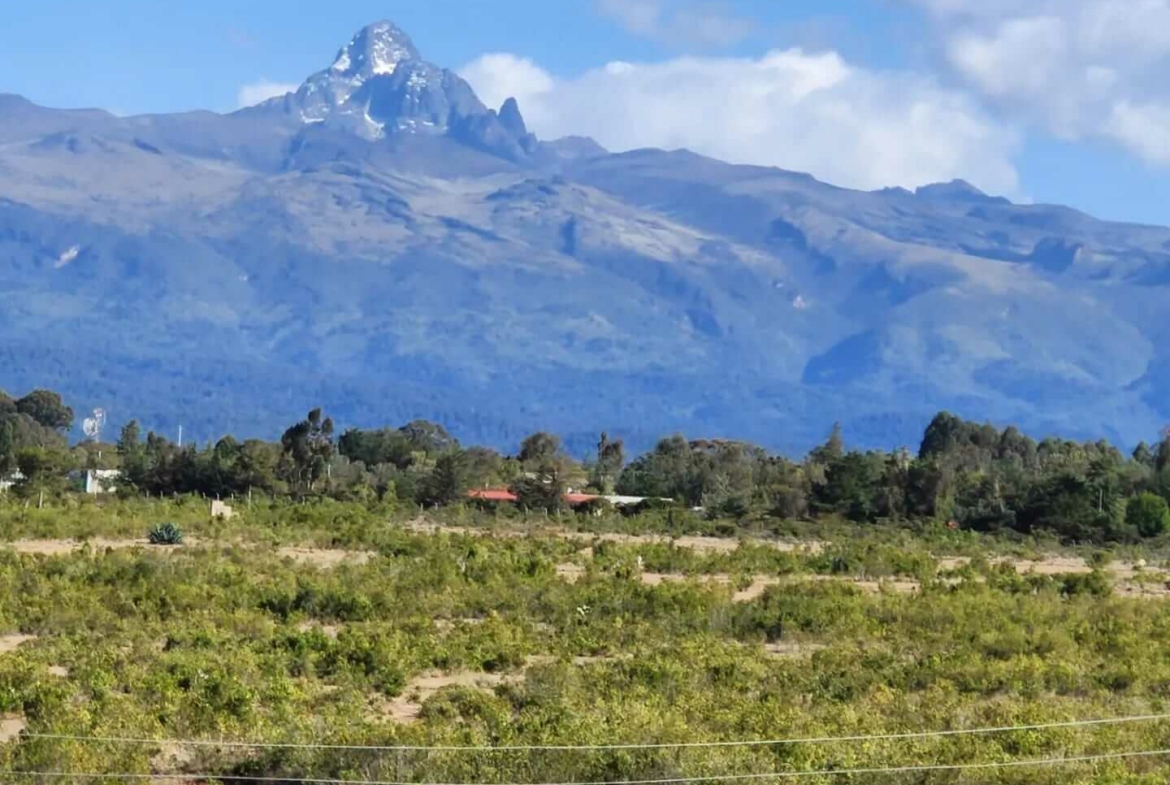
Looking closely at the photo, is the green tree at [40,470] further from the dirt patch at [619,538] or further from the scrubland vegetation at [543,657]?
the scrubland vegetation at [543,657]

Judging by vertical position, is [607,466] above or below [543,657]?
above

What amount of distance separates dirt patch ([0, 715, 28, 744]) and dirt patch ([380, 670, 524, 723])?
12.2 feet

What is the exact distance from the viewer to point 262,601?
3045 centimetres

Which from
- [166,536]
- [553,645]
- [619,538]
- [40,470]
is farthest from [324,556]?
[40,470]

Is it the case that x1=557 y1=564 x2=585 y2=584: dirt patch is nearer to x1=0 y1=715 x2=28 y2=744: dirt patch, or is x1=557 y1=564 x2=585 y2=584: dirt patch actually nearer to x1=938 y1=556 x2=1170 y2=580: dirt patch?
x1=938 y1=556 x2=1170 y2=580: dirt patch

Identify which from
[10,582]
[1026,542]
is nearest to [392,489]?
[1026,542]

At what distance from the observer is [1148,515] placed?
209 feet

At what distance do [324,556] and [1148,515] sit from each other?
31766 mm

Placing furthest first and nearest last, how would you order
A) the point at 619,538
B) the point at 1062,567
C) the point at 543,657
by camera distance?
1. the point at 619,538
2. the point at 1062,567
3. the point at 543,657

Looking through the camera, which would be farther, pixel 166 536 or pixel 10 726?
pixel 166 536

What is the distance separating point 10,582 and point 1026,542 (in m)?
35.0

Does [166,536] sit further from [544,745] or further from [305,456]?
[305,456]

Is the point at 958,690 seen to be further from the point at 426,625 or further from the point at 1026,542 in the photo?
the point at 1026,542

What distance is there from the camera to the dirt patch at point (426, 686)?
72.2ft
